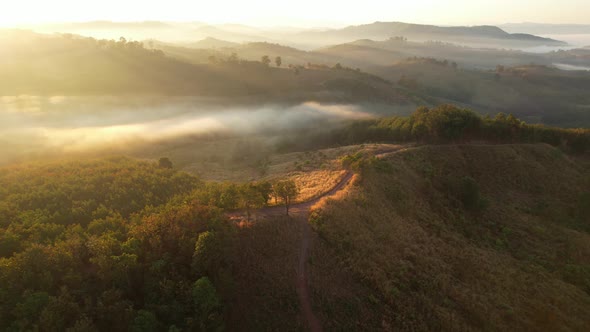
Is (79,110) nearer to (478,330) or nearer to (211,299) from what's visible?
(211,299)

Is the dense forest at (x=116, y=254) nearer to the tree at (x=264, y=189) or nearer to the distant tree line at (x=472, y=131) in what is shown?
the tree at (x=264, y=189)

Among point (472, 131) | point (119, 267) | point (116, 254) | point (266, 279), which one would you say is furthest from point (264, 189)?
point (472, 131)

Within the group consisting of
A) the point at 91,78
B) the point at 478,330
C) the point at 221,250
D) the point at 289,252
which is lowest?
the point at 478,330

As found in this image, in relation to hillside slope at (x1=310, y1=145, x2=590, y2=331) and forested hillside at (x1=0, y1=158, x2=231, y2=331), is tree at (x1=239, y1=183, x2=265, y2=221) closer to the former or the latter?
forested hillside at (x1=0, y1=158, x2=231, y2=331)

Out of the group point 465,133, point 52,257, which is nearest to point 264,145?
point 465,133

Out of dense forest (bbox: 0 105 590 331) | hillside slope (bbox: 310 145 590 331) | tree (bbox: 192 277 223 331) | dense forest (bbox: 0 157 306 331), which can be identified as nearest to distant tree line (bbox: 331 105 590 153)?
hillside slope (bbox: 310 145 590 331)

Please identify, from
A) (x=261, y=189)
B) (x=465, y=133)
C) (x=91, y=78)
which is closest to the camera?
(x=261, y=189)
